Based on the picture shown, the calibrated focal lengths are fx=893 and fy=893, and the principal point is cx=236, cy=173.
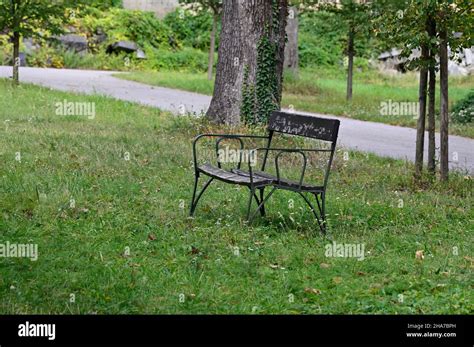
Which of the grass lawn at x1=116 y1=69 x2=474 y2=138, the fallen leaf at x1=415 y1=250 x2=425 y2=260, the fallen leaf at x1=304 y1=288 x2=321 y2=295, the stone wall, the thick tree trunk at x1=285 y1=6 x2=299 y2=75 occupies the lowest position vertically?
the fallen leaf at x1=304 y1=288 x2=321 y2=295

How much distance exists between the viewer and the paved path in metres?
15.6

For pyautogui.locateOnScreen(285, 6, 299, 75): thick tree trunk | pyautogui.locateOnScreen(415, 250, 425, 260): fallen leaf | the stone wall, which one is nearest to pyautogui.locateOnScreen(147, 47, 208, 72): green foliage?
the stone wall

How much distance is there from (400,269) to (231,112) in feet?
26.0

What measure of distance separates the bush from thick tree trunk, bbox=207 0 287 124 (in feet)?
23.3

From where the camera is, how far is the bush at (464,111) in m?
20.6

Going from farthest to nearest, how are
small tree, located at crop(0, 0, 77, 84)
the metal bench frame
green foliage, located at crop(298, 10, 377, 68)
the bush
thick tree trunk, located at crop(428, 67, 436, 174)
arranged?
green foliage, located at crop(298, 10, 377, 68)
small tree, located at crop(0, 0, 77, 84)
the bush
thick tree trunk, located at crop(428, 67, 436, 174)
the metal bench frame

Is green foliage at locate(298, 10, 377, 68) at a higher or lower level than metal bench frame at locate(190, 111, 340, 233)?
higher

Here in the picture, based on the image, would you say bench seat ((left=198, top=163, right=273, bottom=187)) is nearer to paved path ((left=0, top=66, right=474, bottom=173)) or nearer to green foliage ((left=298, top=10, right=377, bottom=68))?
paved path ((left=0, top=66, right=474, bottom=173))

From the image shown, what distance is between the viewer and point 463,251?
8133 millimetres

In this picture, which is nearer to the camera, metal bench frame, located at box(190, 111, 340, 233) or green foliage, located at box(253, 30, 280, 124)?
metal bench frame, located at box(190, 111, 340, 233)

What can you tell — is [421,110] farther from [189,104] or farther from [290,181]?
[189,104]

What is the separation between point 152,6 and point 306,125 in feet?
107

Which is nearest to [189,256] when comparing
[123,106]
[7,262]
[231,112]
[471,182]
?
[7,262]
